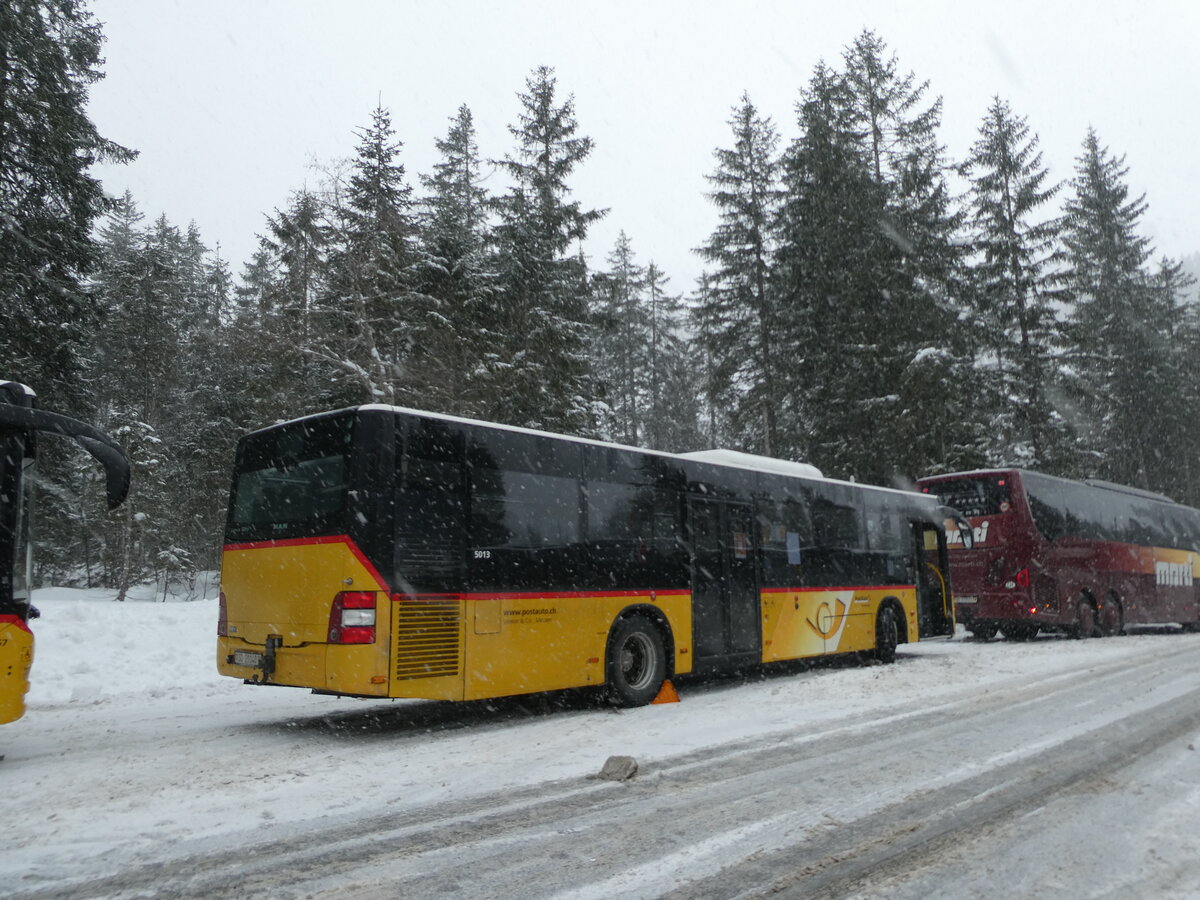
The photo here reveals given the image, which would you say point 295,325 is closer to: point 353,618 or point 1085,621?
point 353,618

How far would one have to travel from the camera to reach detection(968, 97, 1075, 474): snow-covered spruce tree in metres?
29.8

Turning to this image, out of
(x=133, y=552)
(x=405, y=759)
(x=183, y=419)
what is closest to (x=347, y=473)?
(x=405, y=759)

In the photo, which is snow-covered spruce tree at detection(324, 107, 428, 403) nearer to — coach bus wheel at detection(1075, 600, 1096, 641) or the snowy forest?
the snowy forest

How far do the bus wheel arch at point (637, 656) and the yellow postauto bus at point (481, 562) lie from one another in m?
0.02

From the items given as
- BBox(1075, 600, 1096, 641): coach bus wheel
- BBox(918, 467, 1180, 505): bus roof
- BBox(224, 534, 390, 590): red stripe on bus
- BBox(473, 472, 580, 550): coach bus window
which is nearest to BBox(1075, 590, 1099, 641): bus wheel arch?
BBox(1075, 600, 1096, 641): coach bus wheel

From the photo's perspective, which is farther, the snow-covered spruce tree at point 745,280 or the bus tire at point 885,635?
the snow-covered spruce tree at point 745,280

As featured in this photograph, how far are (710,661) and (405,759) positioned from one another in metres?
5.04

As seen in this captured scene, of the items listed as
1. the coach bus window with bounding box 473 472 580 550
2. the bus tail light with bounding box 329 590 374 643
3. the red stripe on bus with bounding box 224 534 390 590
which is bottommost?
the bus tail light with bounding box 329 590 374 643

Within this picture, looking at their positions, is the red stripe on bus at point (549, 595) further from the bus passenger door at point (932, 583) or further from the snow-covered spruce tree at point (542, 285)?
the snow-covered spruce tree at point (542, 285)

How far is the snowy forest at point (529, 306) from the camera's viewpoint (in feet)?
68.0

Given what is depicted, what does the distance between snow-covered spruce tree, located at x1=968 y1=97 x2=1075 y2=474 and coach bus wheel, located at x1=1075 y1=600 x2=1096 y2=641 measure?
10086 millimetres

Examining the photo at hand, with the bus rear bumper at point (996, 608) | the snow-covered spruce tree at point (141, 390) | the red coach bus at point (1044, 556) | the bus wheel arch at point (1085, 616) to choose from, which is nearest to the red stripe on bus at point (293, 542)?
the red coach bus at point (1044, 556)

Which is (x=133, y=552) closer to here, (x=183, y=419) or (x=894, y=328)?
(x=183, y=419)

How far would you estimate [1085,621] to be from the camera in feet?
64.9
